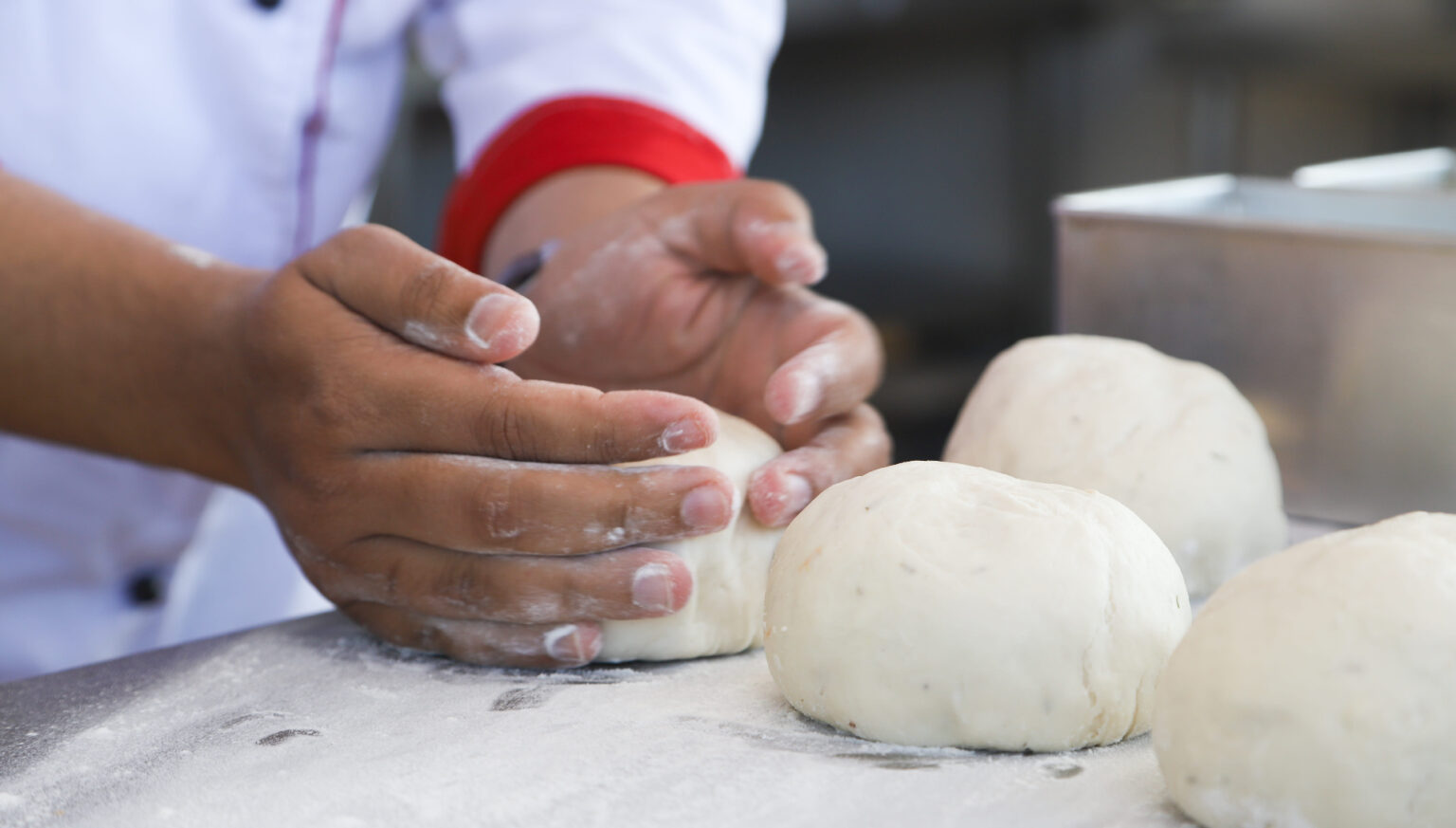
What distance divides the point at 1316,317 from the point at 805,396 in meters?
0.54

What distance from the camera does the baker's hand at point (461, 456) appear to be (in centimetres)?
87

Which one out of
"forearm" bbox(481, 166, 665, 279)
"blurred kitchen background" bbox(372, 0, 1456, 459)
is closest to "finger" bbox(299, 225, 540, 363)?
"forearm" bbox(481, 166, 665, 279)

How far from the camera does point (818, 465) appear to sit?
999 millimetres

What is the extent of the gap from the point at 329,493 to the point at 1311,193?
3.76 feet

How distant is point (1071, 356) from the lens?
1146mm

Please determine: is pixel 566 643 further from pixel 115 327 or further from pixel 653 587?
pixel 115 327

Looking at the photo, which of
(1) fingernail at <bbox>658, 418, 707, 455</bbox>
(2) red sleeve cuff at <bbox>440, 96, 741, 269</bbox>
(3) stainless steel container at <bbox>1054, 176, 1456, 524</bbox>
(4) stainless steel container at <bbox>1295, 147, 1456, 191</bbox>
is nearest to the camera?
(1) fingernail at <bbox>658, 418, 707, 455</bbox>

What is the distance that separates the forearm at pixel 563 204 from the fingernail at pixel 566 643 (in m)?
0.53

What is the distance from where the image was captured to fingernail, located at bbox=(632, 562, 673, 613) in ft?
2.89

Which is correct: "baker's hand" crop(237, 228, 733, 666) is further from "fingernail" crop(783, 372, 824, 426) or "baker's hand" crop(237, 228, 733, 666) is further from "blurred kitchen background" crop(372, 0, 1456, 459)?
"blurred kitchen background" crop(372, 0, 1456, 459)

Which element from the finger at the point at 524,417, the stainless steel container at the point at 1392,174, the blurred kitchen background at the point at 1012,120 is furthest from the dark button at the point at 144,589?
the blurred kitchen background at the point at 1012,120

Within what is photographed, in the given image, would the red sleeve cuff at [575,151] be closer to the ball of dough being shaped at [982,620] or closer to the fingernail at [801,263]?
the fingernail at [801,263]

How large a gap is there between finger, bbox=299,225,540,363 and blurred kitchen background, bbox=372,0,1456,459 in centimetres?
216

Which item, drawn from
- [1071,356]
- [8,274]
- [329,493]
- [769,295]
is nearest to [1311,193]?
[1071,356]
